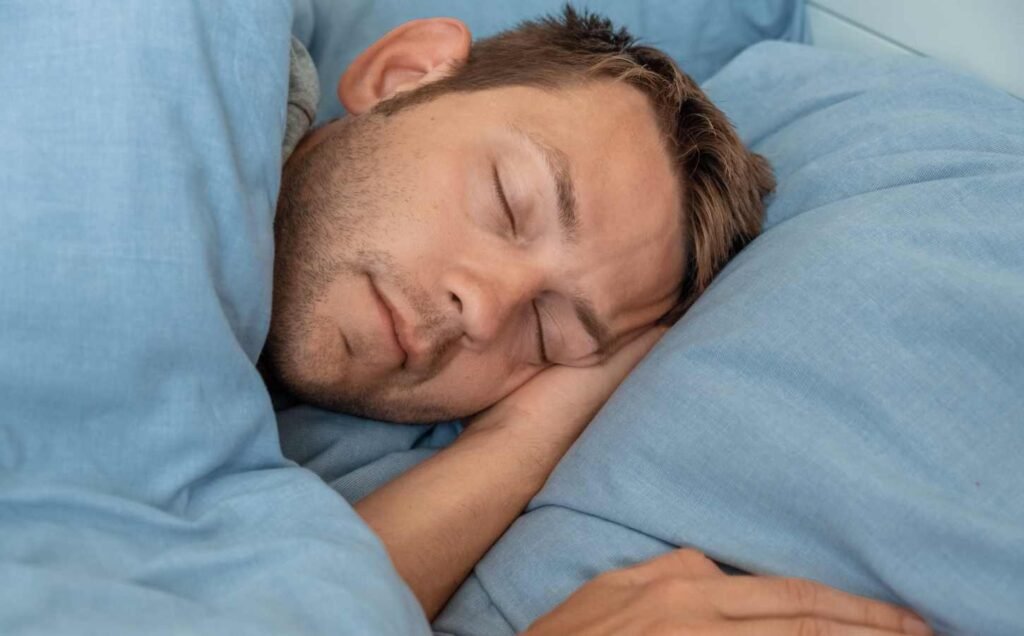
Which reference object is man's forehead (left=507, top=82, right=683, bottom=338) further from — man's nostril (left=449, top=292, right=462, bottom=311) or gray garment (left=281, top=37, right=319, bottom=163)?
gray garment (left=281, top=37, right=319, bottom=163)

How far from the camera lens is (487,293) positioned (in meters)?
1.10

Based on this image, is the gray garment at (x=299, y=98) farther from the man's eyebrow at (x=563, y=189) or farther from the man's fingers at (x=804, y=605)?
the man's fingers at (x=804, y=605)

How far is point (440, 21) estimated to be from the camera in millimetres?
1383

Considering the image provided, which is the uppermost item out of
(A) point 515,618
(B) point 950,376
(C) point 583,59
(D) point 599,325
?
(C) point 583,59

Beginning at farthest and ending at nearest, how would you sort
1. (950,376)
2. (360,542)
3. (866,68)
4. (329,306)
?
1. (866,68)
2. (329,306)
3. (950,376)
4. (360,542)

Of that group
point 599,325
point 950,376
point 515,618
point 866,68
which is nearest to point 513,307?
point 599,325

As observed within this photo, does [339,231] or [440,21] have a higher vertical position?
[440,21]

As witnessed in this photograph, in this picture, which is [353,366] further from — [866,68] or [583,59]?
[866,68]

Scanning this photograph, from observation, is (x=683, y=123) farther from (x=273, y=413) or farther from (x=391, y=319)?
(x=273, y=413)

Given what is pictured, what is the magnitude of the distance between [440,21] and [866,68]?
1.86 feet

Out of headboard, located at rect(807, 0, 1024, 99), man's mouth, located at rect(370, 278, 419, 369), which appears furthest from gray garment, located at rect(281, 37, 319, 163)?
headboard, located at rect(807, 0, 1024, 99)

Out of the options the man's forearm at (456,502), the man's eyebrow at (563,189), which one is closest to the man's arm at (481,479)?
the man's forearm at (456,502)

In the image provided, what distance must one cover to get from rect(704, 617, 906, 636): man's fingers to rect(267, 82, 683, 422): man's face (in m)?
0.40

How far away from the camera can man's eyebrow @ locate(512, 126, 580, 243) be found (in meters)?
1.14
